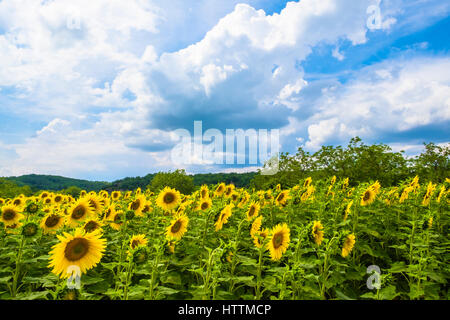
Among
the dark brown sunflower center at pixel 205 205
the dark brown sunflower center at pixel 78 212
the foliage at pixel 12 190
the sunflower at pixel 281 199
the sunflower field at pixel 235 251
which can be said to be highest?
the foliage at pixel 12 190

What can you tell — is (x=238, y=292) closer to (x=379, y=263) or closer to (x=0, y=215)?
(x=379, y=263)

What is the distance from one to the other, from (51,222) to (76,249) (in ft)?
9.00

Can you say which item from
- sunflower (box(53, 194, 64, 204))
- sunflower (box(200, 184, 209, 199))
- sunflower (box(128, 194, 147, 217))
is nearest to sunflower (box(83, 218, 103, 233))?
sunflower (box(128, 194, 147, 217))

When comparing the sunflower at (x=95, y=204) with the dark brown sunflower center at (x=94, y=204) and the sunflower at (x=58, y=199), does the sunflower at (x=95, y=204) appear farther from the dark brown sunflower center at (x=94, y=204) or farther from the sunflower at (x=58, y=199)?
the sunflower at (x=58, y=199)

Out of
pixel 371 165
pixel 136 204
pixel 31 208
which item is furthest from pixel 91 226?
pixel 371 165

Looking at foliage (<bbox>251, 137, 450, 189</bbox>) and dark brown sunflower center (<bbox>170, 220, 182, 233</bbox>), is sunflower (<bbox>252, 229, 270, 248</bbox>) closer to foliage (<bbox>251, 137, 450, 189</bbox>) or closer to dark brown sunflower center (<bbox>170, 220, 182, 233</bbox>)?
dark brown sunflower center (<bbox>170, 220, 182, 233</bbox>)

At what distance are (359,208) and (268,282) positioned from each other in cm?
264

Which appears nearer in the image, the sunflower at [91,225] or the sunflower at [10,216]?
the sunflower at [91,225]

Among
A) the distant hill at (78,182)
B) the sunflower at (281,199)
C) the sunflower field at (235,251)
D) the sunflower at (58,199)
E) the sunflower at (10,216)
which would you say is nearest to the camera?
the sunflower field at (235,251)

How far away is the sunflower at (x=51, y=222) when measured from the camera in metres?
5.69

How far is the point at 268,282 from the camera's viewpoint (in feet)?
11.6

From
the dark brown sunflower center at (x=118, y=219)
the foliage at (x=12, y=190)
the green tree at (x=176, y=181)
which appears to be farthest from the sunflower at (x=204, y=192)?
the green tree at (x=176, y=181)

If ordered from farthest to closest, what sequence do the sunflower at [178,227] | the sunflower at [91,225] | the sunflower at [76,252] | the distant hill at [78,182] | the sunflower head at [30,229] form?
the distant hill at [78,182], the sunflower at [91,225], the sunflower at [178,227], the sunflower head at [30,229], the sunflower at [76,252]
